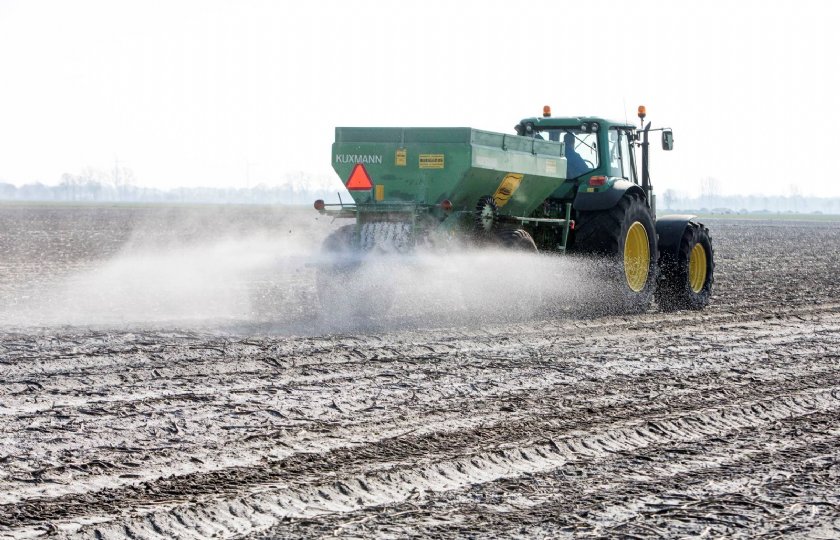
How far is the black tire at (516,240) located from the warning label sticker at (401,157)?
1.27 meters

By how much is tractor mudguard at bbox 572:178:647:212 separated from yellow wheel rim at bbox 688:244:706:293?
1683 millimetres

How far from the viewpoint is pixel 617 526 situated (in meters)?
4.69

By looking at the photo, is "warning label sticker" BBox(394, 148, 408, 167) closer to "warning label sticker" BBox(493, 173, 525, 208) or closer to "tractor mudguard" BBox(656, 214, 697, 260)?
"warning label sticker" BBox(493, 173, 525, 208)

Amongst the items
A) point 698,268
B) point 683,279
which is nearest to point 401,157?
point 683,279

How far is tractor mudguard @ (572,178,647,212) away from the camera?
12.7 meters

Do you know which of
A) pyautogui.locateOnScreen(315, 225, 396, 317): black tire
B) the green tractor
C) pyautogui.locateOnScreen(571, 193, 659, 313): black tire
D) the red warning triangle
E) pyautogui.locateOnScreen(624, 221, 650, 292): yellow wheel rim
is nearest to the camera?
pyautogui.locateOnScreen(315, 225, 396, 317): black tire

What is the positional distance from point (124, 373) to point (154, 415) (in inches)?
55.0

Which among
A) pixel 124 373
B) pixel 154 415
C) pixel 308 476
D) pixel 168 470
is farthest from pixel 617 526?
pixel 124 373

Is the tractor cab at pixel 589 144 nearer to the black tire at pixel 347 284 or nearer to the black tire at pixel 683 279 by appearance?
the black tire at pixel 683 279

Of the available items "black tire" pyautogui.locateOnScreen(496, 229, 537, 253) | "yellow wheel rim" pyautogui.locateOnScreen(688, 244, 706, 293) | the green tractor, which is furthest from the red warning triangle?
"yellow wheel rim" pyautogui.locateOnScreen(688, 244, 706, 293)

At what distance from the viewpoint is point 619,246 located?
12.5 m

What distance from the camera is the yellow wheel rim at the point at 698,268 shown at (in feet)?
46.7

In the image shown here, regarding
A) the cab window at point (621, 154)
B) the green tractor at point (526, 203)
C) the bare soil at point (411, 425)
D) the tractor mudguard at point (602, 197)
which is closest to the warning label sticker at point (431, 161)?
the green tractor at point (526, 203)

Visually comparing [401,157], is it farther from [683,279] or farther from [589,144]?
[683,279]
